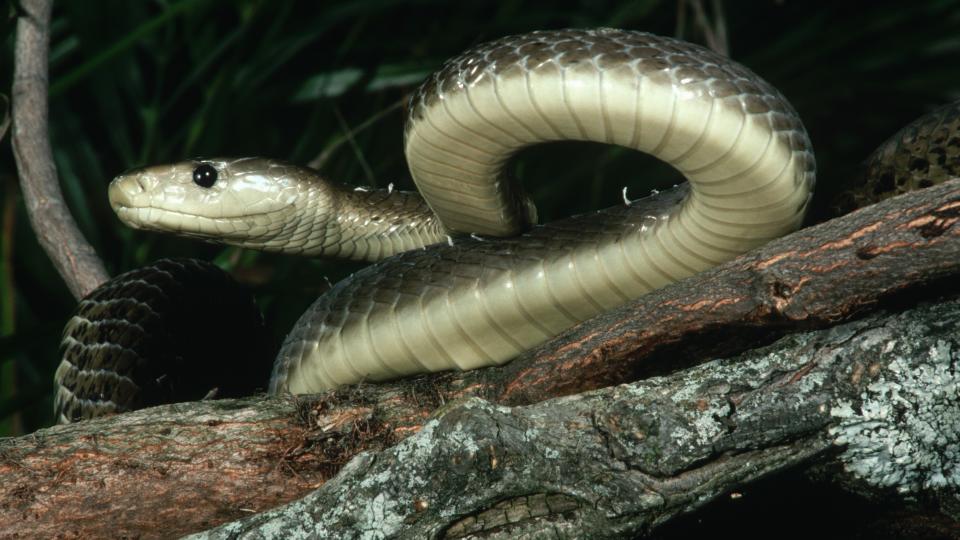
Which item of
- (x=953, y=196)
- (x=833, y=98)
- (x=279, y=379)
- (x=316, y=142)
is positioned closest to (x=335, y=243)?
(x=279, y=379)

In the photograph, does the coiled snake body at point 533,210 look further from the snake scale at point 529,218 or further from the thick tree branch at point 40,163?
the thick tree branch at point 40,163

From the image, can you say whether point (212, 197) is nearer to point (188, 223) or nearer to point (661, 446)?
point (188, 223)

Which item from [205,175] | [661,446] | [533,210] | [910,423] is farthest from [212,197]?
[910,423]

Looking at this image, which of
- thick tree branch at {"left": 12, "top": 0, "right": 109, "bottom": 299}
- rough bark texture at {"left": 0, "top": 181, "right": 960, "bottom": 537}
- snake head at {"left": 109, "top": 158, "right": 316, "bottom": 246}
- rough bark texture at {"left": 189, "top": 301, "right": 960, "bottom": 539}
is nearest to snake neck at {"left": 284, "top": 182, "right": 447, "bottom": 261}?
snake head at {"left": 109, "top": 158, "right": 316, "bottom": 246}

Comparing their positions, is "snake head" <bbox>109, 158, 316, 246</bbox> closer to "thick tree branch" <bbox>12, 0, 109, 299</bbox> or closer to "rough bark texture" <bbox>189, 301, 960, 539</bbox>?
"thick tree branch" <bbox>12, 0, 109, 299</bbox>

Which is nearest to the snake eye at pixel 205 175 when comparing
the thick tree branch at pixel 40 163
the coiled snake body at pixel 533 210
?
the thick tree branch at pixel 40 163

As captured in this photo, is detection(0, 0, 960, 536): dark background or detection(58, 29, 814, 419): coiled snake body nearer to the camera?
detection(58, 29, 814, 419): coiled snake body
